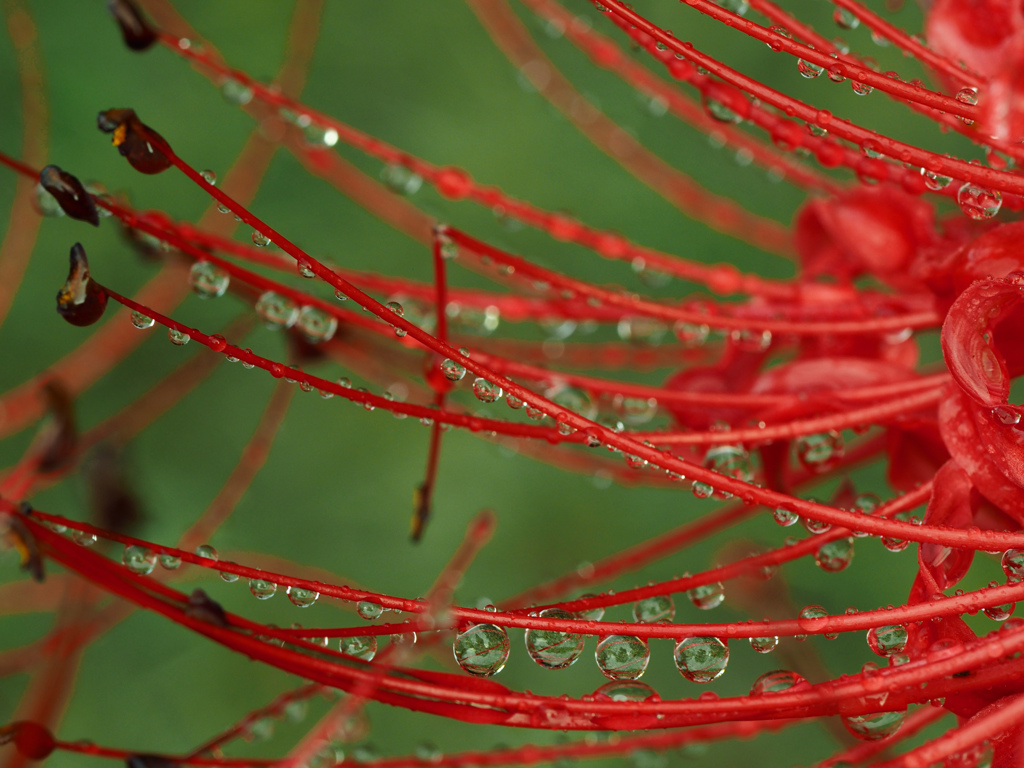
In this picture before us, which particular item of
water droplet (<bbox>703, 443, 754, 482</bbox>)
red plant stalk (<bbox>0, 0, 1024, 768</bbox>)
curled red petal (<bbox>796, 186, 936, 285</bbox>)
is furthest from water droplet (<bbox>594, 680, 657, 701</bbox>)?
curled red petal (<bbox>796, 186, 936, 285</bbox>)

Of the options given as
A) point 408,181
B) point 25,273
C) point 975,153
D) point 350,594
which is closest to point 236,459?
point 25,273

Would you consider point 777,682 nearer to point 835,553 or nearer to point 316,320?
point 835,553

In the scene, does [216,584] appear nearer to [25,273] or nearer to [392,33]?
[25,273]

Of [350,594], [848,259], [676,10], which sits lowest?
[350,594]

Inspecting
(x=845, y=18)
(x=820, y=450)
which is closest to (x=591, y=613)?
(x=820, y=450)

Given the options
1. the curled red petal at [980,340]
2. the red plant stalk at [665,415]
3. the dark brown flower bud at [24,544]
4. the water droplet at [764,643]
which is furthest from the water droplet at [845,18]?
the dark brown flower bud at [24,544]

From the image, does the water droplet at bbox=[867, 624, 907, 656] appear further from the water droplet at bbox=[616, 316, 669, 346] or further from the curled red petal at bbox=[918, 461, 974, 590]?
the water droplet at bbox=[616, 316, 669, 346]
